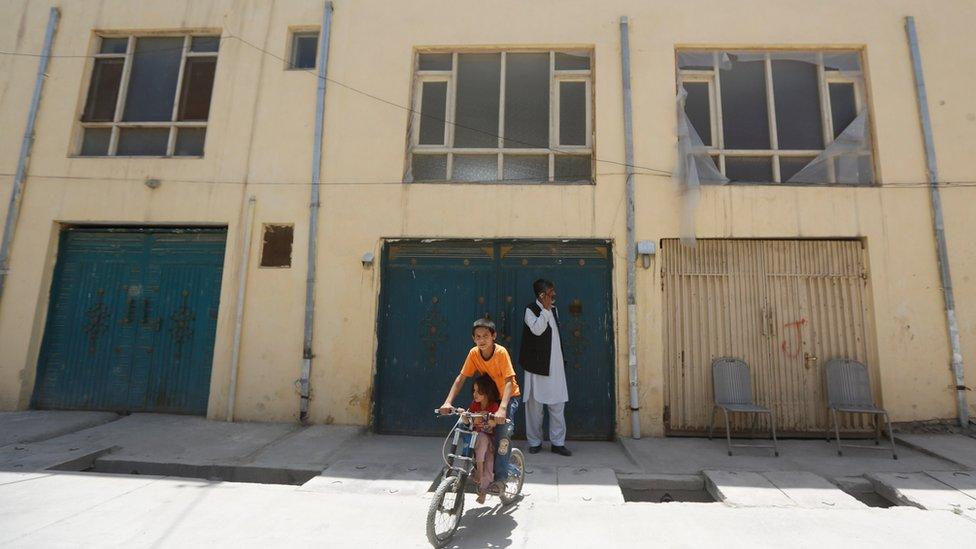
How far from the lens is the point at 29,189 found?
22.4 ft

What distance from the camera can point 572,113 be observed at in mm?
6828

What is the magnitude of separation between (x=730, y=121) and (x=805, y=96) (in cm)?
116

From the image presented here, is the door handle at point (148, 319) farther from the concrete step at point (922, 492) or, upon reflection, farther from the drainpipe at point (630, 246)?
the concrete step at point (922, 492)

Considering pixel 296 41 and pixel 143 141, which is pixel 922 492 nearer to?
pixel 296 41

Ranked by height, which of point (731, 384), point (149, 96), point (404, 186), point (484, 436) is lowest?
point (484, 436)

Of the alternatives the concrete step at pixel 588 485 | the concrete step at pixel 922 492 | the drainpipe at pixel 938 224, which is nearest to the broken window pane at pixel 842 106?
the drainpipe at pixel 938 224

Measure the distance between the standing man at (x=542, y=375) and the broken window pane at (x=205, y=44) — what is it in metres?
6.39

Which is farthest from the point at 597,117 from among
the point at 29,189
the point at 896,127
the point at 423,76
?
the point at 29,189

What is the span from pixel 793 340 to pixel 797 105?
11.1 ft

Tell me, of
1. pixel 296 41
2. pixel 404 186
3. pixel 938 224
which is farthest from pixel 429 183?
pixel 938 224

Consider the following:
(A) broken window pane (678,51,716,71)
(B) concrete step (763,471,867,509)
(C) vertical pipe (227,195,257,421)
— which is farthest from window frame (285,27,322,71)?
(B) concrete step (763,471,867,509)

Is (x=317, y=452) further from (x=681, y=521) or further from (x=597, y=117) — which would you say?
(x=597, y=117)

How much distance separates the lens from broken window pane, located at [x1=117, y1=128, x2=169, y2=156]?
280 inches

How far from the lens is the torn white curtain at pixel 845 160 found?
6336 mm
